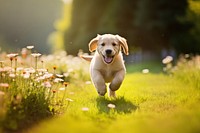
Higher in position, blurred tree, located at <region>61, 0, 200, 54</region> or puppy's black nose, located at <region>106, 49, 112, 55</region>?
blurred tree, located at <region>61, 0, 200, 54</region>

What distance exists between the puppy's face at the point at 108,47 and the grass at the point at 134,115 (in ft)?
2.24

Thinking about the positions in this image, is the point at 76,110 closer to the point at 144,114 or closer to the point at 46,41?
the point at 144,114

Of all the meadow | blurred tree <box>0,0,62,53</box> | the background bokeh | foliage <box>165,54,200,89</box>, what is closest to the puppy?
the meadow

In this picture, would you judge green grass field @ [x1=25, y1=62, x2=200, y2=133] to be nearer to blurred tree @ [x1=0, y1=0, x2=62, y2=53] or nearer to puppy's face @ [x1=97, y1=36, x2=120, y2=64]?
puppy's face @ [x1=97, y1=36, x2=120, y2=64]

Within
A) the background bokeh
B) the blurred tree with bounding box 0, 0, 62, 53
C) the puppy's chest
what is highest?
the blurred tree with bounding box 0, 0, 62, 53

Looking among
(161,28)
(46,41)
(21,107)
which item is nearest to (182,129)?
(21,107)

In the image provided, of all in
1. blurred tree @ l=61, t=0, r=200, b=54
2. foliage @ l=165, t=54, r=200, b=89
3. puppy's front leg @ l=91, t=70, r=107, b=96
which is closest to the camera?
puppy's front leg @ l=91, t=70, r=107, b=96

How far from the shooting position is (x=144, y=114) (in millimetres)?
6227

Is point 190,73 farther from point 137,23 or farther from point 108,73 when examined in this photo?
point 137,23

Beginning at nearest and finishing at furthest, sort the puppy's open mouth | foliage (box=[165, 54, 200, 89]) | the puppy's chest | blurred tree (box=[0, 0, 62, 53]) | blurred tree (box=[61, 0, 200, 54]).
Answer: the puppy's open mouth
the puppy's chest
foliage (box=[165, 54, 200, 89])
blurred tree (box=[61, 0, 200, 54])
blurred tree (box=[0, 0, 62, 53])

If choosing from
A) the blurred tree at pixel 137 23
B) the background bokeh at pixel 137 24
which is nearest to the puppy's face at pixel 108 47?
the background bokeh at pixel 137 24

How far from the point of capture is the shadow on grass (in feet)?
22.4

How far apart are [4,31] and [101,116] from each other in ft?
135

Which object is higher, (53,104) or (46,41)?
(46,41)
